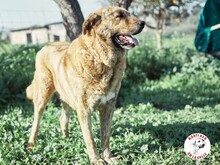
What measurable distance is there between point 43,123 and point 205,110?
2.91 meters

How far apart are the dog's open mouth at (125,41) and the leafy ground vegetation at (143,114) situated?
1.27m

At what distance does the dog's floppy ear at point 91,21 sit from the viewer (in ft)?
14.6

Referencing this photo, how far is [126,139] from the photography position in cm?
542

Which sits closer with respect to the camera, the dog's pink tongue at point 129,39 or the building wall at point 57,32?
the dog's pink tongue at point 129,39

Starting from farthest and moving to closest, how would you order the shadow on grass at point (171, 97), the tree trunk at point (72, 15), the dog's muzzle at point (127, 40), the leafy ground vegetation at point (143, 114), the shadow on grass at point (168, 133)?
the shadow on grass at point (171, 97)
the tree trunk at point (72, 15)
the shadow on grass at point (168, 133)
the leafy ground vegetation at point (143, 114)
the dog's muzzle at point (127, 40)

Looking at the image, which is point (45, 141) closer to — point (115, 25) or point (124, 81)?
point (115, 25)

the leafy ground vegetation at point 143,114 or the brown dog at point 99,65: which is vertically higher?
the brown dog at point 99,65

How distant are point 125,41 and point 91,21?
41cm

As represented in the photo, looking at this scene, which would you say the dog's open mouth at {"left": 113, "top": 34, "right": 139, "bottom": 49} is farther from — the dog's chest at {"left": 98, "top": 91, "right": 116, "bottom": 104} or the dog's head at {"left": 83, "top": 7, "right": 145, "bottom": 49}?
the dog's chest at {"left": 98, "top": 91, "right": 116, "bottom": 104}

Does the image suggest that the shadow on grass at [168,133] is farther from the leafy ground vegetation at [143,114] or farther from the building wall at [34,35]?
the building wall at [34,35]

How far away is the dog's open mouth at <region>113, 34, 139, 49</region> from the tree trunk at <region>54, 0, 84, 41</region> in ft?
9.10

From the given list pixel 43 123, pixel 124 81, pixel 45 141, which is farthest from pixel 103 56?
pixel 124 81

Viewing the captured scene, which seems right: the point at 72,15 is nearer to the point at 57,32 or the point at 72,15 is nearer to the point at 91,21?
the point at 91,21

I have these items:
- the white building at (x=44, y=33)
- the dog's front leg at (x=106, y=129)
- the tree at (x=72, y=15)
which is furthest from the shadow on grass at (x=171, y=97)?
the white building at (x=44, y=33)
